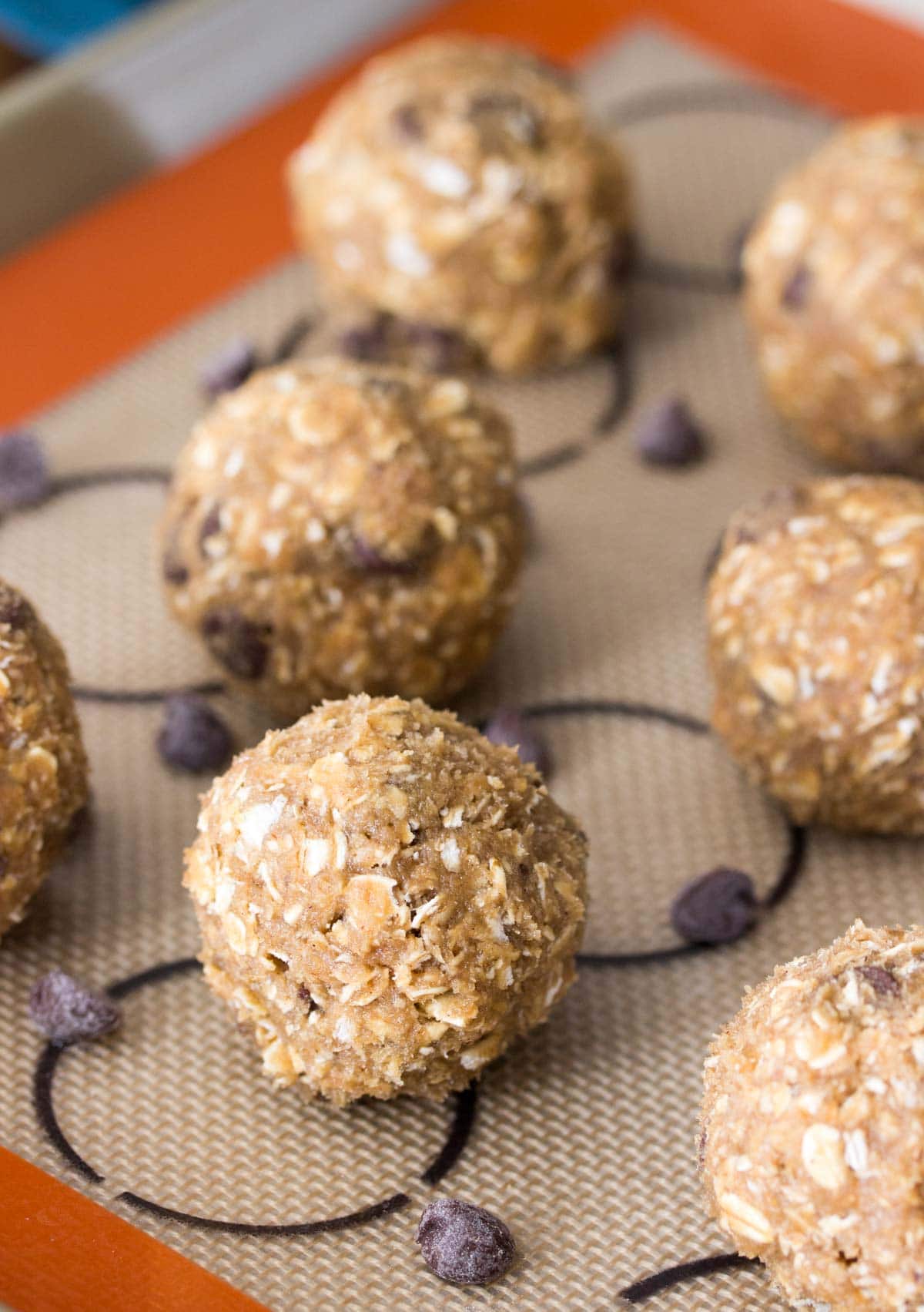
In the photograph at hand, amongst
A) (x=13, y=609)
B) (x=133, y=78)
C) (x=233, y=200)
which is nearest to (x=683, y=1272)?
(x=13, y=609)

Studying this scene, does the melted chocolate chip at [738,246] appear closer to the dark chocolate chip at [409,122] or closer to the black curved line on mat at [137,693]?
the dark chocolate chip at [409,122]

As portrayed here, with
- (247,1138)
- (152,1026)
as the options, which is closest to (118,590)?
(152,1026)

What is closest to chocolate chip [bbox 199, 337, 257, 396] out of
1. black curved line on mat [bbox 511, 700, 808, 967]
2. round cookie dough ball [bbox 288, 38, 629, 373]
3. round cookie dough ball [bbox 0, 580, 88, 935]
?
round cookie dough ball [bbox 288, 38, 629, 373]

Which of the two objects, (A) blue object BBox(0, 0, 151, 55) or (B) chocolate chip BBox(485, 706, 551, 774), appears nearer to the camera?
(B) chocolate chip BBox(485, 706, 551, 774)

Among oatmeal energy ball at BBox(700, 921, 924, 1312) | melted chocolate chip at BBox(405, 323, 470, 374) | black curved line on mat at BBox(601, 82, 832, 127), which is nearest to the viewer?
oatmeal energy ball at BBox(700, 921, 924, 1312)

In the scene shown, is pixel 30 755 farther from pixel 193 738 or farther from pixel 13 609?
pixel 193 738

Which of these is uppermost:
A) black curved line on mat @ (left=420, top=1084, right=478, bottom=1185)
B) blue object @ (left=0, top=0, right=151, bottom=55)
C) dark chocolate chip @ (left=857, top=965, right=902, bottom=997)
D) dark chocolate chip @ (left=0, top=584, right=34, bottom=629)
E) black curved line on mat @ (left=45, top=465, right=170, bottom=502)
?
dark chocolate chip @ (left=0, top=584, right=34, bottom=629)

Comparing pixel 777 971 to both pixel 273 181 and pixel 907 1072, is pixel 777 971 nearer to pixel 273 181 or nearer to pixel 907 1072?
pixel 907 1072

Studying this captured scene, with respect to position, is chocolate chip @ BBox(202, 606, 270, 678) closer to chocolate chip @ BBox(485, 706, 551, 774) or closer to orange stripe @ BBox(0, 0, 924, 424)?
chocolate chip @ BBox(485, 706, 551, 774)
